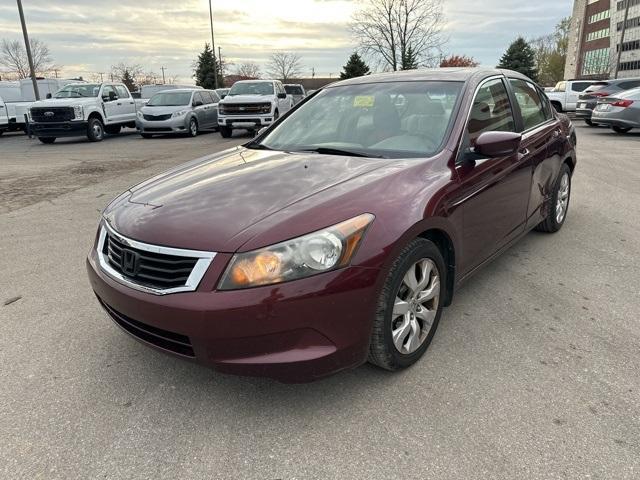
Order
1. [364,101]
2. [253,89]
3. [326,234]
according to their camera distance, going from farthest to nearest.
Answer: [253,89], [364,101], [326,234]

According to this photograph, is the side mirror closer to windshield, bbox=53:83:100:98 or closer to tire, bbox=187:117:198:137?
tire, bbox=187:117:198:137

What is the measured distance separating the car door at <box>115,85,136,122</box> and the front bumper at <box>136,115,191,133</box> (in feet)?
2.78

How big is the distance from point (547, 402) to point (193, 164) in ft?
8.90

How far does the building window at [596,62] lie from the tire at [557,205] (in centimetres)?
7536

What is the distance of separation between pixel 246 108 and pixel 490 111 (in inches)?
572

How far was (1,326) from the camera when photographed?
348 cm

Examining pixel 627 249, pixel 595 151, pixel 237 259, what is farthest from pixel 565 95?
pixel 237 259

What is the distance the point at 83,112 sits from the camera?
16.3m

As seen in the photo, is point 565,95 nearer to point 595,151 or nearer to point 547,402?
point 595,151

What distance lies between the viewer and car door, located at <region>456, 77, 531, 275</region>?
10.5ft

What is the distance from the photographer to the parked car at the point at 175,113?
1800 cm

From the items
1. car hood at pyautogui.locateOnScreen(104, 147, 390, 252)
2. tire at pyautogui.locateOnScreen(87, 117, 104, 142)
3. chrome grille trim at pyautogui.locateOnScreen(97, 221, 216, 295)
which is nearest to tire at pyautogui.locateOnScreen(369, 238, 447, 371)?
car hood at pyautogui.locateOnScreen(104, 147, 390, 252)

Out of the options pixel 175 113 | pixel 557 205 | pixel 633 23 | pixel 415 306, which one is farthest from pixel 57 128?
pixel 633 23

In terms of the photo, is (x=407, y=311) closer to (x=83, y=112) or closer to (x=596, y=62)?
(x=83, y=112)
